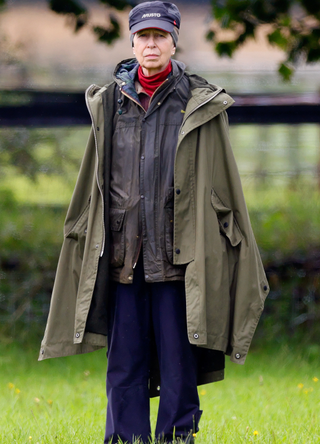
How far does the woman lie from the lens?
2.65m

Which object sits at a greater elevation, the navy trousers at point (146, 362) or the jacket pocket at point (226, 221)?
the jacket pocket at point (226, 221)

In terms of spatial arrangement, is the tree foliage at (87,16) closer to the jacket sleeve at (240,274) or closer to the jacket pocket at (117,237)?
the jacket sleeve at (240,274)

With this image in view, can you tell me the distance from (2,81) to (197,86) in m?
3.25

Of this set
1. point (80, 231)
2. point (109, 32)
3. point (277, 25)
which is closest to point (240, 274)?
point (80, 231)

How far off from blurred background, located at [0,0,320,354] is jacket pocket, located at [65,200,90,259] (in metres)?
2.51

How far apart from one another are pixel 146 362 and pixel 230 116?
2934 mm

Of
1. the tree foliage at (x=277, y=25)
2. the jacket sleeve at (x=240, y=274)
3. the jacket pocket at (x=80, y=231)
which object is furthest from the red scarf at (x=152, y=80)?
the tree foliage at (x=277, y=25)

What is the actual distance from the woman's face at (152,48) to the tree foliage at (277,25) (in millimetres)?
2688

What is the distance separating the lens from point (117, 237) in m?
2.73

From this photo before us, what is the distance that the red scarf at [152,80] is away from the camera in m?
2.71

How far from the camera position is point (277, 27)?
5168 mm

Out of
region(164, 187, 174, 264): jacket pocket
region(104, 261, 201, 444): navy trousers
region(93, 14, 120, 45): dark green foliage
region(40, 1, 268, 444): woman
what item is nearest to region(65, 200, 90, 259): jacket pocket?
region(40, 1, 268, 444): woman

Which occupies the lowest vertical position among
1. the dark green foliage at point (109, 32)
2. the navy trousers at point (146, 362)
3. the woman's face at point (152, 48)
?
the navy trousers at point (146, 362)

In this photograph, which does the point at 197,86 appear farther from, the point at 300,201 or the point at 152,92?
the point at 300,201
